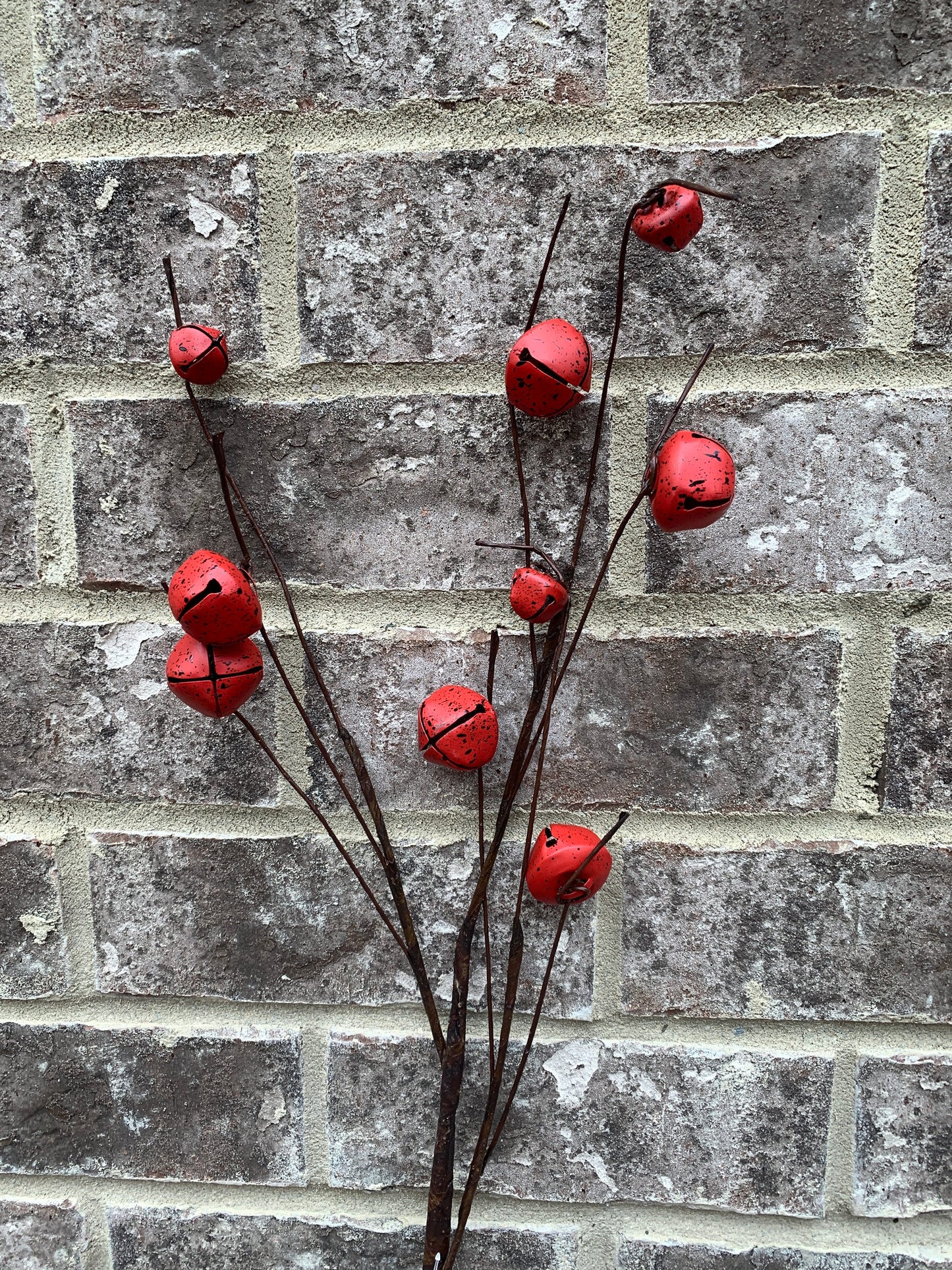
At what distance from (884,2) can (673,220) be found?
0.18 metres

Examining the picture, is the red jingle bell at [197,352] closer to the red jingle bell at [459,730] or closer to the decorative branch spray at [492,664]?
the decorative branch spray at [492,664]

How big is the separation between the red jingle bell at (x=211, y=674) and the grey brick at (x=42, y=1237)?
35 centimetres

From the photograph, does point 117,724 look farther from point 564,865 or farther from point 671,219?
point 671,219

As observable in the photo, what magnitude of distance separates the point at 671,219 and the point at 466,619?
21 centimetres

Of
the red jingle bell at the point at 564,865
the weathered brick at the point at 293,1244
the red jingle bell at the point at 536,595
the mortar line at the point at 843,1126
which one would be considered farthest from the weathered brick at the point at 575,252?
the weathered brick at the point at 293,1244

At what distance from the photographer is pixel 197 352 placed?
41 centimetres

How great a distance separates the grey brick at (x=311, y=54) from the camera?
0.42 metres

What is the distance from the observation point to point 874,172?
417mm

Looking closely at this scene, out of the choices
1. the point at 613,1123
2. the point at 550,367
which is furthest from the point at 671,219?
the point at 613,1123

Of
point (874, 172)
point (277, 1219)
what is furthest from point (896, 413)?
point (277, 1219)

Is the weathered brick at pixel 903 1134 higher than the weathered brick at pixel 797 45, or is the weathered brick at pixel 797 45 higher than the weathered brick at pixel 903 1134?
the weathered brick at pixel 797 45

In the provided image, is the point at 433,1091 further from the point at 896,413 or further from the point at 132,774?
the point at 896,413

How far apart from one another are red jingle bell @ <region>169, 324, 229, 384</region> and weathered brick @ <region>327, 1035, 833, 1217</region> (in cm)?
37

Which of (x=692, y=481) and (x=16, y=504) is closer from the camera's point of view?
(x=692, y=481)
